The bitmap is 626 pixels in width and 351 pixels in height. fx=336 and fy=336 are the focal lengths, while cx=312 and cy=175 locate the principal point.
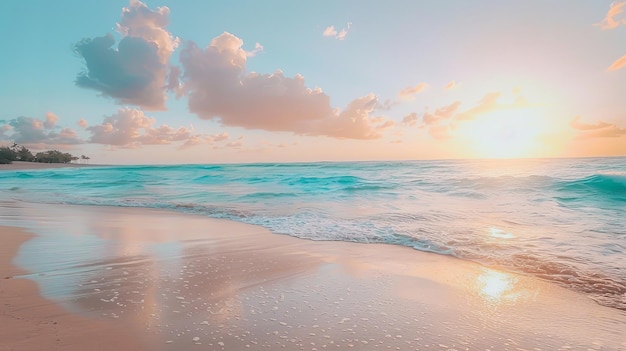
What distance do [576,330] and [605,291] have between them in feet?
5.14

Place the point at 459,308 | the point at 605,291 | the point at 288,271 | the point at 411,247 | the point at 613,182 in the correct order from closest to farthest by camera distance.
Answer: the point at 459,308, the point at 605,291, the point at 288,271, the point at 411,247, the point at 613,182

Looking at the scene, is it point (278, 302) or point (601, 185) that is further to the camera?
point (601, 185)

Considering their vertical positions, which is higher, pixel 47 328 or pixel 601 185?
pixel 601 185

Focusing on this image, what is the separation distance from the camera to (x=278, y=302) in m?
3.49

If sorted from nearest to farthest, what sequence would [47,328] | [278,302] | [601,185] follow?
1. [47,328]
2. [278,302]
3. [601,185]

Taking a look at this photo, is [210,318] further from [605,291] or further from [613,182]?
[613,182]

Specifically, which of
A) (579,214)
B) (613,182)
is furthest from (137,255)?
(613,182)

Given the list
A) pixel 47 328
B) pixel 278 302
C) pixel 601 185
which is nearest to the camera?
pixel 47 328

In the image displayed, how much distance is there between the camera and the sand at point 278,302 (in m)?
2.75

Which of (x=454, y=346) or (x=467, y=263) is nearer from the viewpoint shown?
(x=454, y=346)

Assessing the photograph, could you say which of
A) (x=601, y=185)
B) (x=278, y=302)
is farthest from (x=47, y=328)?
(x=601, y=185)

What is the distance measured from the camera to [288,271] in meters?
4.63

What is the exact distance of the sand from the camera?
108 inches

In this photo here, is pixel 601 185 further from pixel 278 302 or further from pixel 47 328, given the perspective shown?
pixel 47 328
